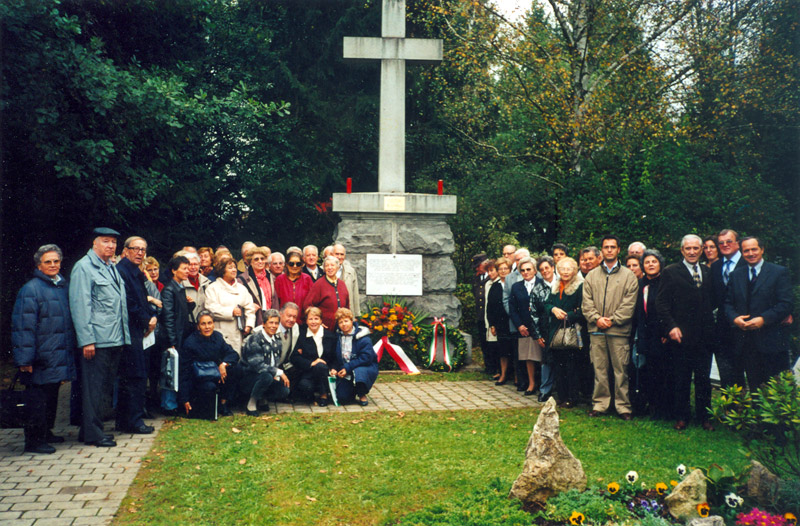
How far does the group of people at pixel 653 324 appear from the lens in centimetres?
699

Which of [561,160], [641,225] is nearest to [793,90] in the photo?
[561,160]

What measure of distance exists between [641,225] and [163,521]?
340 inches

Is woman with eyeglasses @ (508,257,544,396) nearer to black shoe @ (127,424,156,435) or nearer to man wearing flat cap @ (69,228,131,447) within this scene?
black shoe @ (127,424,156,435)

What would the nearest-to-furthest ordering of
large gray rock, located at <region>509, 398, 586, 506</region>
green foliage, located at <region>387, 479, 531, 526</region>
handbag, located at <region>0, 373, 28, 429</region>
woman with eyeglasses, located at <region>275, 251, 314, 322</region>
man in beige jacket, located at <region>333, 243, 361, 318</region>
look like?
green foliage, located at <region>387, 479, 531, 526</region>, large gray rock, located at <region>509, 398, 586, 506</region>, handbag, located at <region>0, 373, 28, 429</region>, woman with eyeglasses, located at <region>275, 251, 314, 322</region>, man in beige jacket, located at <region>333, 243, 361, 318</region>

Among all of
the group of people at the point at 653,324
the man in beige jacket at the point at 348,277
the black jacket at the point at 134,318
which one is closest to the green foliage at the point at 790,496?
the group of people at the point at 653,324

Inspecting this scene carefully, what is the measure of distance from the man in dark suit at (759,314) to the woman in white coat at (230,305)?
17.3 feet

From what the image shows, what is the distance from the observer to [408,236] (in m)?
12.3

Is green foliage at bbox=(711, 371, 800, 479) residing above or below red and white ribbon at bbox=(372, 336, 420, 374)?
above

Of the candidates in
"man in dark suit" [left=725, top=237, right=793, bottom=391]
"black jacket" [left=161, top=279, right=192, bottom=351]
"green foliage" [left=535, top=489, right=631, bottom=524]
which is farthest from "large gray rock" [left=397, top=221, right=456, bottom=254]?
"green foliage" [left=535, top=489, right=631, bottom=524]

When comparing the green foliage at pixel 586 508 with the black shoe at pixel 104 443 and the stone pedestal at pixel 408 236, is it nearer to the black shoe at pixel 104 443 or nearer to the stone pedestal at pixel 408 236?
the black shoe at pixel 104 443

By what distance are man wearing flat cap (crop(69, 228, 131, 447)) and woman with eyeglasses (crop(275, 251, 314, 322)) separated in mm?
2952

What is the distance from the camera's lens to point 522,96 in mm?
19766

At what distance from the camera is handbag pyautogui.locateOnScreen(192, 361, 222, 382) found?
7793mm

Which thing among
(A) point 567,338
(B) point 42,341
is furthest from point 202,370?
(A) point 567,338
